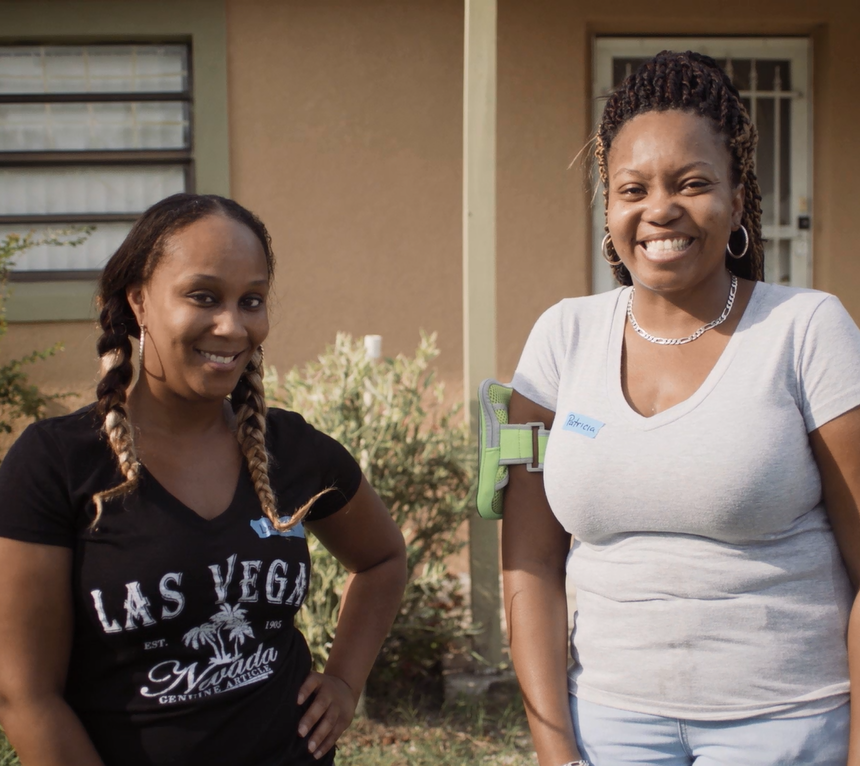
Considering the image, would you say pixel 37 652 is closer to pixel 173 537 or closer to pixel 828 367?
pixel 173 537

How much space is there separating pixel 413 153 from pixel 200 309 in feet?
11.9

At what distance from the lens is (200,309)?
5.74ft

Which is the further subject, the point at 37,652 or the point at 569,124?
the point at 569,124

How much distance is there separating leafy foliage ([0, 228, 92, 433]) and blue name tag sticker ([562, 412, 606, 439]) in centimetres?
378

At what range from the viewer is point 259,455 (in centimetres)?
185

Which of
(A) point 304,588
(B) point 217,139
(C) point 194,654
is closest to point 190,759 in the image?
(C) point 194,654

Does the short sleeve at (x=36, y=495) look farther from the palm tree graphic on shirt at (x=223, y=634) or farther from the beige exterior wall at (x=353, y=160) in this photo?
the beige exterior wall at (x=353, y=160)

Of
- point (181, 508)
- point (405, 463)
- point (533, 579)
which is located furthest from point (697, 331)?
point (405, 463)

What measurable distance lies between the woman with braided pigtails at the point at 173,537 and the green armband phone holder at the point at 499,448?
0.31 m

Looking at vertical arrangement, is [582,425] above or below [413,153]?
below

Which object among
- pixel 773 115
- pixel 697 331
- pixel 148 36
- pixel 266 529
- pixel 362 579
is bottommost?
pixel 362 579

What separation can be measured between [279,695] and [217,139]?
389 cm

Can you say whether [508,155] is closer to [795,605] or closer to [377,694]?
[377,694]

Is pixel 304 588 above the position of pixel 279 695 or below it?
above
